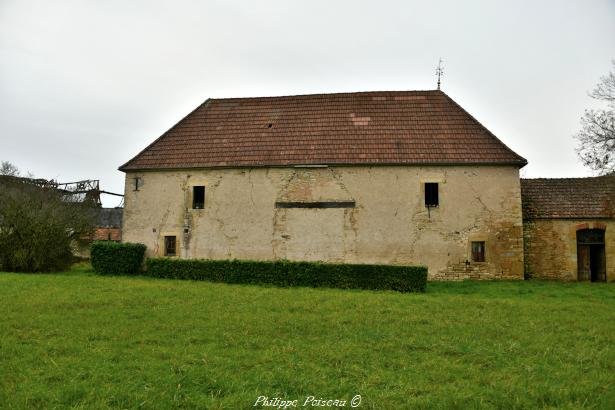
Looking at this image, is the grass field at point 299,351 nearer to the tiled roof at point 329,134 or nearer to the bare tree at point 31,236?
the bare tree at point 31,236

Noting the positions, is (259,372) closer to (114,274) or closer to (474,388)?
(474,388)

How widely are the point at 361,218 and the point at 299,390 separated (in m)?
13.5

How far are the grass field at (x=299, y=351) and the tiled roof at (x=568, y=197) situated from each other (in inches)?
269

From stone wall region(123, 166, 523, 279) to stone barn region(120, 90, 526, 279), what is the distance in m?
0.04

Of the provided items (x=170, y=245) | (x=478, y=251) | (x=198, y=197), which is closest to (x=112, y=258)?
(x=170, y=245)

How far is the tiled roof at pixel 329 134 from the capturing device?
1928 cm

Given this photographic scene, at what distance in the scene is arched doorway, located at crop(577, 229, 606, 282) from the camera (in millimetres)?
18438

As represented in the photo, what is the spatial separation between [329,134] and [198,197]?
6.15 metres

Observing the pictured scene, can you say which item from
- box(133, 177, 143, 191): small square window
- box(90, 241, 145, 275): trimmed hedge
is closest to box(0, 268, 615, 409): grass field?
box(90, 241, 145, 275): trimmed hedge

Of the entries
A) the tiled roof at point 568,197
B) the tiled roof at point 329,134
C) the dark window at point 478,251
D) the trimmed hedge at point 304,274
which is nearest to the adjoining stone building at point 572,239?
the tiled roof at point 568,197

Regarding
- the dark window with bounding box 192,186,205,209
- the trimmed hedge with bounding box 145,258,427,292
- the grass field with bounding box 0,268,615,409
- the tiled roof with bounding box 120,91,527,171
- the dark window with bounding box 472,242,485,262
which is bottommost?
the grass field with bounding box 0,268,615,409

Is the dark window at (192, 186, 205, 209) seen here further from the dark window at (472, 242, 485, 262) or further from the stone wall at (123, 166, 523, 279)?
the dark window at (472, 242, 485, 262)

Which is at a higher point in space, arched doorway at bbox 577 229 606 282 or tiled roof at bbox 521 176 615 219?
tiled roof at bbox 521 176 615 219

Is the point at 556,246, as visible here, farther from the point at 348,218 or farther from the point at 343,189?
the point at 343,189
